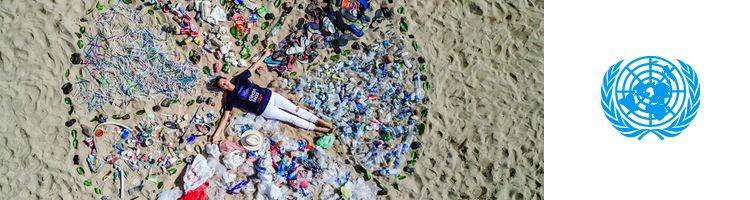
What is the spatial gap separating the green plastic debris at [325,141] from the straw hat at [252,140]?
46cm

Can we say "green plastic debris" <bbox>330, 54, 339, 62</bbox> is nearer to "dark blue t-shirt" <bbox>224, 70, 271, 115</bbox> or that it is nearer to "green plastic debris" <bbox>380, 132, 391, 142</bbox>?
"dark blue t-shirt" <bbox>224, 70, 271, 115</bbox>

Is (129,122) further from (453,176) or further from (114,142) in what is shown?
(453,176)

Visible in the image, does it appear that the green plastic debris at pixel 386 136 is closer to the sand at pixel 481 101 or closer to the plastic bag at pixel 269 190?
the sand at pixel 481 101

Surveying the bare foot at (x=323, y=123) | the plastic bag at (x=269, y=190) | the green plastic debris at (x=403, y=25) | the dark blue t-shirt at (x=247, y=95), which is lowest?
the plastic bag at (x=269, y=190)

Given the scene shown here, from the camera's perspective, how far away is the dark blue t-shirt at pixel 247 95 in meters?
4.79

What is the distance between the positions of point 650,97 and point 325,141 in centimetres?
272

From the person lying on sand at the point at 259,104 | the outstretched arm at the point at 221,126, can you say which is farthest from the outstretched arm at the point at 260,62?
the outstretched arm at the point at 221,126

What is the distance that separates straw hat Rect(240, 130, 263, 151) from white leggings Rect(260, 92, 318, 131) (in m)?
0.17

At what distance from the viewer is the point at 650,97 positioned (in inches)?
198

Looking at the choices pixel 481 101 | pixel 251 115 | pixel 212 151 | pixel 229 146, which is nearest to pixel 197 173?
pixel 212 151

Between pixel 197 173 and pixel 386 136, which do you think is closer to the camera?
pixel 197 173

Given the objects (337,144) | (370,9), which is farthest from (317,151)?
(370,9)

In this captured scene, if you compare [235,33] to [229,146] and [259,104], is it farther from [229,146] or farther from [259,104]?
[229,146]

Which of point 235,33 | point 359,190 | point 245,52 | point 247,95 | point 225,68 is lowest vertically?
point 359,190
